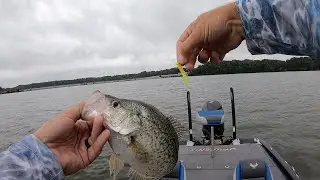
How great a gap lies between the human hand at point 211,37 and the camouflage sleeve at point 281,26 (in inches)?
4.8

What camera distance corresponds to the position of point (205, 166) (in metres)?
7.28

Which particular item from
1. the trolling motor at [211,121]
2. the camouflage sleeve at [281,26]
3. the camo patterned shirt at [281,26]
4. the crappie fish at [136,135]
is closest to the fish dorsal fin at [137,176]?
the crappie fish at [136,135]

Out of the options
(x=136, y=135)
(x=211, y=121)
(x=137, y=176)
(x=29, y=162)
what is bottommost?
(x=211, y=121)

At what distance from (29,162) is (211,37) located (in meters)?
1.68

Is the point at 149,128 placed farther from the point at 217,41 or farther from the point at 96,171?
the point at 96,171

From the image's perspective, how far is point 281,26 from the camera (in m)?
1.92

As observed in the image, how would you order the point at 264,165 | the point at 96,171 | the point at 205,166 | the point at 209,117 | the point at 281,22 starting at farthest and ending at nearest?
the point at 96,171 → the point at 209,117 → the point at 205,166 → the point at 264,165 → the point at 281,22

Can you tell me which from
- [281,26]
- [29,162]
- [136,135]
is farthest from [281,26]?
[29,162]

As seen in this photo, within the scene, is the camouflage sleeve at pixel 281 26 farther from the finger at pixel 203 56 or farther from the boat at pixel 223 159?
the boat at pixel 223 159

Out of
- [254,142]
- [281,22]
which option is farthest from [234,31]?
[254,142]

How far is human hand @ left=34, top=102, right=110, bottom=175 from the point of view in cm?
296

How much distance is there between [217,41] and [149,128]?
3.02 feet

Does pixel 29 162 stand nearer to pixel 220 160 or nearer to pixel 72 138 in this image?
pixel 72 138

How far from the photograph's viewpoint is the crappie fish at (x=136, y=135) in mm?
2806
